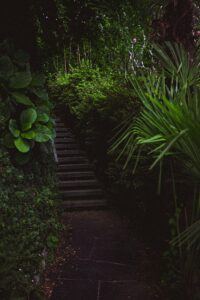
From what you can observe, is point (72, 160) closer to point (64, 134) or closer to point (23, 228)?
point (64, 134)

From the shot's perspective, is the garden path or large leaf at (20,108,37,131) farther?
large leaf at (20,108,37,131)

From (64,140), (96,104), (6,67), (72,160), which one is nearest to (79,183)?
(72,160)

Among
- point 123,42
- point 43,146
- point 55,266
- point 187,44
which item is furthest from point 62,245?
point 123,42

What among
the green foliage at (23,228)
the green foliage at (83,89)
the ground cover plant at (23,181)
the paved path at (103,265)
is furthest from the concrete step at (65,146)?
the green foliage at (23,228)

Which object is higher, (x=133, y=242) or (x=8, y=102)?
(x=8, y=102)

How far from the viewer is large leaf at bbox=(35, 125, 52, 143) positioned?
4930mm

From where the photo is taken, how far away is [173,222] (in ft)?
14.5

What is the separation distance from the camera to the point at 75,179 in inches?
331

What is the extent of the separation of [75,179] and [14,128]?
367 centimetres

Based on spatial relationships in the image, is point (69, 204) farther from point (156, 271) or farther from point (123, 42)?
Answer: point (123, 42)

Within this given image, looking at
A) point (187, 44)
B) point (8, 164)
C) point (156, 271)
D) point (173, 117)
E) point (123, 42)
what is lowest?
point (156, 271)

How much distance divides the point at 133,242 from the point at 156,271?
93 centimetres

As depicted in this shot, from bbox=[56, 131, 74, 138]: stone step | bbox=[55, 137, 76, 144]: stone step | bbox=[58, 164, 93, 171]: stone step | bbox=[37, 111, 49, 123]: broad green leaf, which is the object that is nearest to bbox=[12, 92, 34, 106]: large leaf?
bbox=[37, 111, 49, 123]: broad green leaf

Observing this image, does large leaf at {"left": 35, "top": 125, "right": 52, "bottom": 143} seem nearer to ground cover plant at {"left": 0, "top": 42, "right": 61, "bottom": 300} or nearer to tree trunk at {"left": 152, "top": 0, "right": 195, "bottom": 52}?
ground cover plant at {"left": 0, "top": 42, "right": 61, "bottom": 300}
